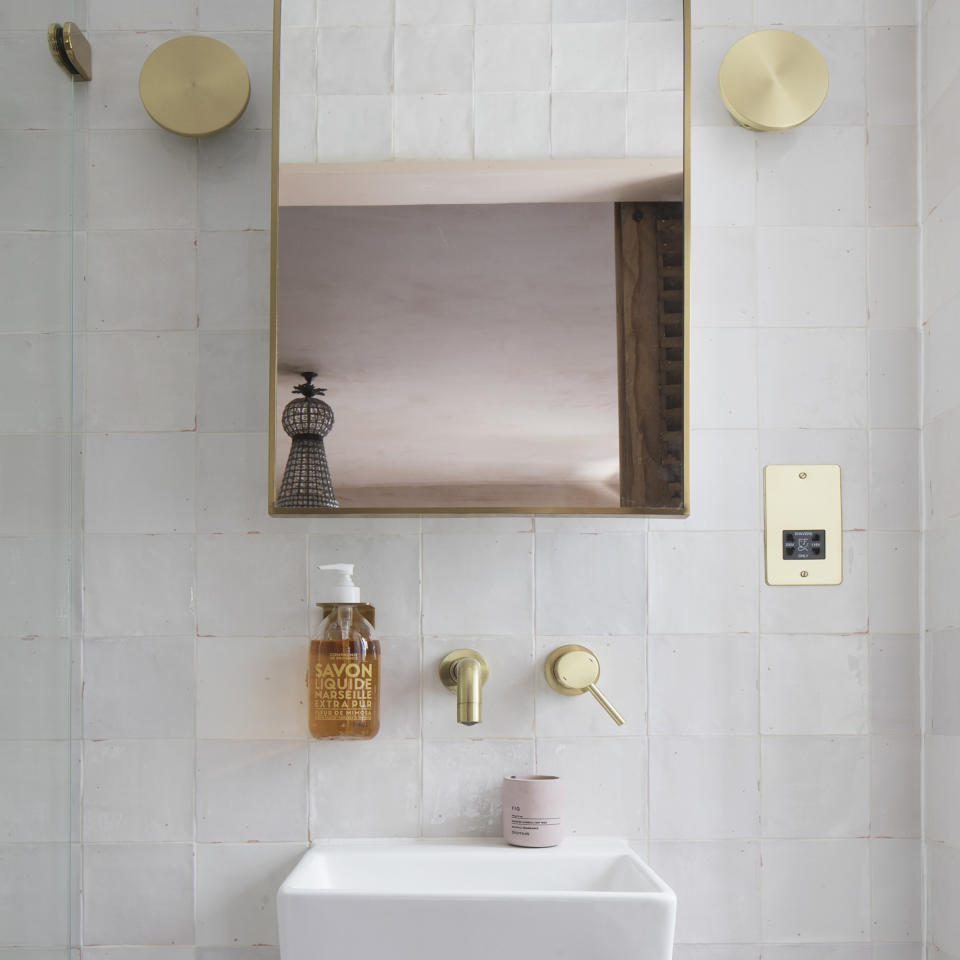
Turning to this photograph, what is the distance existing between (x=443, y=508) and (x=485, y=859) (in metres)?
0.46

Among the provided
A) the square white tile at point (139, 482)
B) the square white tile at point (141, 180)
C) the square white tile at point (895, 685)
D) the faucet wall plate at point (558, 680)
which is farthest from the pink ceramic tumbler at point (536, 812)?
the square white tile at point (141, 180)

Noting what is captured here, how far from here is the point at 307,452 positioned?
4.48 ft

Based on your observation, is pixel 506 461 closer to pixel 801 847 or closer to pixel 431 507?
pixel 431 507

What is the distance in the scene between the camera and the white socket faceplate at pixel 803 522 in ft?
4.67

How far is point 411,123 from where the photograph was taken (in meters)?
1.40

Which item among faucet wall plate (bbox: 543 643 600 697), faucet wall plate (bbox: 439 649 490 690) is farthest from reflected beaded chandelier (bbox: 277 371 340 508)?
faucet wall plate (bbox: 543 643 600 697)

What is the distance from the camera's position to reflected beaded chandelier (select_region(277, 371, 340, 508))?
1358 mm

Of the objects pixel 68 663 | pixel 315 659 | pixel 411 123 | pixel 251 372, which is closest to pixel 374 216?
pixel 411 123

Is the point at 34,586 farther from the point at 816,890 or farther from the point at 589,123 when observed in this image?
the point at 816,890

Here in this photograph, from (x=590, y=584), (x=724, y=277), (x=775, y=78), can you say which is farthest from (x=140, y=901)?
(x=775, y=78)

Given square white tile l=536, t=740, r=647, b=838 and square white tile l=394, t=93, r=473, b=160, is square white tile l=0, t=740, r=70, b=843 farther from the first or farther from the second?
square white tile l=394, t=93, r=473, b=160

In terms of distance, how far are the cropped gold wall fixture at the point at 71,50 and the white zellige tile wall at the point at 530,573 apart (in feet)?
0.12

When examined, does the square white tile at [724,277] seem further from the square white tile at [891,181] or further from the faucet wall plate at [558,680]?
the faucet wall plate at [558,680]

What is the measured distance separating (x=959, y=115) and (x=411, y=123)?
734 mm
